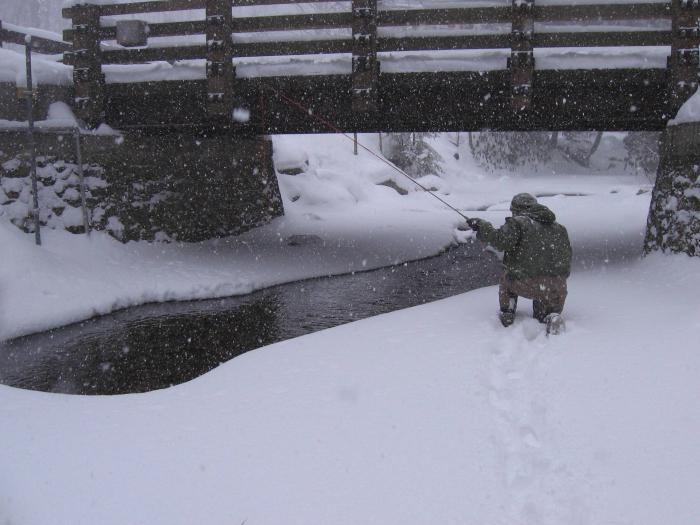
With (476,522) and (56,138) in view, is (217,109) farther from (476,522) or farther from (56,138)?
(476,522)

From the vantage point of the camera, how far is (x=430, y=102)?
9.61 metres

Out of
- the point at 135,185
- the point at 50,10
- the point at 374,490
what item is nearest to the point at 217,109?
the point at 135,185

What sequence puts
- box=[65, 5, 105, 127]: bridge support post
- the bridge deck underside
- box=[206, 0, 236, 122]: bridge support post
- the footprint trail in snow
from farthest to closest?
box=[65, 5, 105, 127]: bridge support post → box=[206, 0, 236, 122]: bridge support post → the bridge deck underside → the footprint trail in snow

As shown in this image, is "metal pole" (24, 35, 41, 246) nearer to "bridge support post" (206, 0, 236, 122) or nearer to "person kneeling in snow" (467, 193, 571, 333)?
"bridge support post" (206, 0, 236, 122)

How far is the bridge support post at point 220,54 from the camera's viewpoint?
954 cm

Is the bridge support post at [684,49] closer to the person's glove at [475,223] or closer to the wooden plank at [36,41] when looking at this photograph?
the person's glove at [475,223]

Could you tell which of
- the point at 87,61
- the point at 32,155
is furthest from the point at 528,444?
the point at 87,61

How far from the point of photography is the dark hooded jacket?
5984 mm

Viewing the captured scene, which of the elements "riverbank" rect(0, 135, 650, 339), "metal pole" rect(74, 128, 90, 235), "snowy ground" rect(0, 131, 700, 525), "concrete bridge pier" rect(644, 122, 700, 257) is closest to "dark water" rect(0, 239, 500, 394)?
"riverbank" rect(0, 135, 650, 339)

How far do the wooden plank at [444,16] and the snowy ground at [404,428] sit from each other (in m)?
4.44

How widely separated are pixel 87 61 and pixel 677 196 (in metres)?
10.0

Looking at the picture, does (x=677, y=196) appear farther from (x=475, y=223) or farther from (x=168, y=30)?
(x=168, y=30)

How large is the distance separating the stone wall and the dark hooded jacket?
7.19 meters

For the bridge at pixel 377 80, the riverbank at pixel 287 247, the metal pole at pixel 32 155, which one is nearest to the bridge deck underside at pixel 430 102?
the bridge at pixel 377 80
